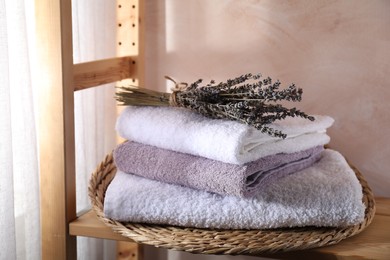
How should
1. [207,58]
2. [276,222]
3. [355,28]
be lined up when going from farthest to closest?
[207,58]
[355,28]
[276,222]

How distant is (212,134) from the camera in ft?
2.80

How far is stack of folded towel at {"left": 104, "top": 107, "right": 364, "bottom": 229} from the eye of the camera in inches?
32.7

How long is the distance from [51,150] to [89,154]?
0.71ft

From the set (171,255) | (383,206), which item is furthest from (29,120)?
(383,206)

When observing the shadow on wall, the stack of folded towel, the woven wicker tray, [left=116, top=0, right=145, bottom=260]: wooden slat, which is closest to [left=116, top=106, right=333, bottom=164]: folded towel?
the stack of folded towel

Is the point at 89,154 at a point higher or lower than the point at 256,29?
lower

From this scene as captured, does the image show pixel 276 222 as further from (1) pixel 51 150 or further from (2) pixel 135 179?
(1) pixel 51 150

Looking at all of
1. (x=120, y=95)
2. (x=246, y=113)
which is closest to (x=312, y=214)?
(x=246, y=113)

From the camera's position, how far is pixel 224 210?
32.8 inches

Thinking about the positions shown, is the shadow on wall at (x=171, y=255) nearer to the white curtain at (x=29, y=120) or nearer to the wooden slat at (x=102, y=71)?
the white curtain at (x=29, y=120)

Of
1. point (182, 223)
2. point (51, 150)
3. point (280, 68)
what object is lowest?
point (182, 223)

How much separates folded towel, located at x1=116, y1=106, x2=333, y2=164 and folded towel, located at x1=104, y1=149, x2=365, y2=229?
0.06 m

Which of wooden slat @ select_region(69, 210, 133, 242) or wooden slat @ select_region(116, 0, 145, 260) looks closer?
wooden slat @ select_region(69, 210, 133, 242)

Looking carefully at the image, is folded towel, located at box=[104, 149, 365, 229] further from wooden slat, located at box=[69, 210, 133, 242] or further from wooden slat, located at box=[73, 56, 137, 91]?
wooden slat, located at box=[73, 56, 137, 91]
